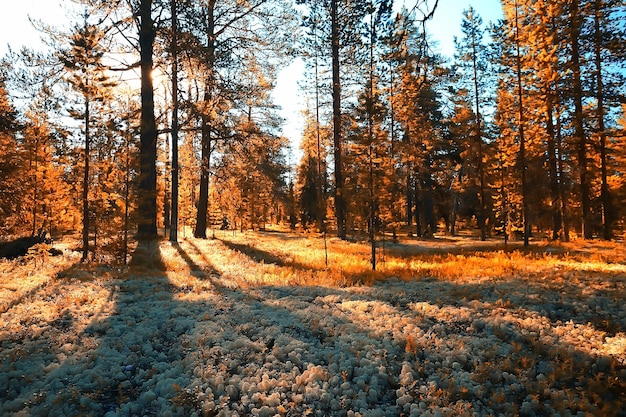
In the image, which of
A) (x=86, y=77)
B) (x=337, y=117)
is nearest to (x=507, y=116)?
(x=337, y=117)

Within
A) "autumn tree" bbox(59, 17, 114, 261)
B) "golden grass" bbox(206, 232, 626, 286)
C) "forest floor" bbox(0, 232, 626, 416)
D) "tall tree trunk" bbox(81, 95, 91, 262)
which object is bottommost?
"forest floor" bbox(0, 232, 626, 416)

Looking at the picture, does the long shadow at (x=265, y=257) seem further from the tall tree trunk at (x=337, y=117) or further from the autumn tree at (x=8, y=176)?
the autumn tree at (x=8, y=176)

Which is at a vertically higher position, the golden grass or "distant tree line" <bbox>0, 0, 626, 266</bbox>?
"distant tree line" <bbox>0, 0, 626, 266</bbox>

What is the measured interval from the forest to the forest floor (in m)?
0.04

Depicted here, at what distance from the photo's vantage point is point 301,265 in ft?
46.1

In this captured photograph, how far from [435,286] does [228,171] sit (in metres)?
13.2

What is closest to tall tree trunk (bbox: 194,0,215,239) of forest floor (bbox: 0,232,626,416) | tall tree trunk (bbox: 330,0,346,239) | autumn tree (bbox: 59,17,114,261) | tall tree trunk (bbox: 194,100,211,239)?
tall tree trunk (bbox: 194,100,211,239)

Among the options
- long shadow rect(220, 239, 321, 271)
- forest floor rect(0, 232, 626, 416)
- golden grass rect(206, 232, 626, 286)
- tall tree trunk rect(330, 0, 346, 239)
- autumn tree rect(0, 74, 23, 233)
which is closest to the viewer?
forest floor rect(0, 232, 626, 416)

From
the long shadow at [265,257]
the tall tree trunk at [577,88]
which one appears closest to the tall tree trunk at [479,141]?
the tall tree trunk at [577,88]

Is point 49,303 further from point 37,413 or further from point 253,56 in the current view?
point 253,56

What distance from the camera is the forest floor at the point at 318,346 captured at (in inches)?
186

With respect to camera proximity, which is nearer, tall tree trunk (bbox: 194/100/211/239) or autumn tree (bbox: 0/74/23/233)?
autumn tree (bbox: 0/74/23/233)

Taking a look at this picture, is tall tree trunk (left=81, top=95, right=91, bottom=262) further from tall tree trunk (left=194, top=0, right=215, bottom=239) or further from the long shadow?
the long shadow

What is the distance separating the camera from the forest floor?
4727mm
